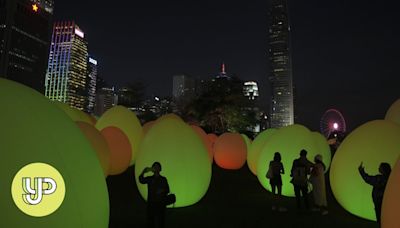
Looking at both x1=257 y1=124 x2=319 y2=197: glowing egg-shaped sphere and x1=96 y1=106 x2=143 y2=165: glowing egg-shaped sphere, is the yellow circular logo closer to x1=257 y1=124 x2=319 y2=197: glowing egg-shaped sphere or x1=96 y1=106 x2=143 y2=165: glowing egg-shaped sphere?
x1=257 y1=124 x2=319 y2=197: glowing egg-shaped sphere

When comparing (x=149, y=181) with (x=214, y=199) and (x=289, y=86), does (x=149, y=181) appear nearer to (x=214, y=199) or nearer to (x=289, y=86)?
(x=214, y=199)

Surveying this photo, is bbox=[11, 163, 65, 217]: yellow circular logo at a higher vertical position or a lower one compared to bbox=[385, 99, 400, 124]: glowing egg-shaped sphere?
lower

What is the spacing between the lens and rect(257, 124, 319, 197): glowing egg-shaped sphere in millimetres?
9578

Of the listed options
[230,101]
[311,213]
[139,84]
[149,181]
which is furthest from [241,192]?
[139,84]

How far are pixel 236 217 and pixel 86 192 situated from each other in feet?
15.6

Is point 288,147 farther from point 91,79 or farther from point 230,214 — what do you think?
point 91,79

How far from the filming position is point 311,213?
8.23 metres

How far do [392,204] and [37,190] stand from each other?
15.4 ft

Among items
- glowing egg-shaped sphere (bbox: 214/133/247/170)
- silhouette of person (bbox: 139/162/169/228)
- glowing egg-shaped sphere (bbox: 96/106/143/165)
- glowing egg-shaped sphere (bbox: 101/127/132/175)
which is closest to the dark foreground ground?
glowing egg-shaped sphere (bbox: 101/127/132/175)

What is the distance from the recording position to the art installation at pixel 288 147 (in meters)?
9.58

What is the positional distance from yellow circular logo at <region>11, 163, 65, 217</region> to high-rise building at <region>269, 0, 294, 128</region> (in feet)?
444

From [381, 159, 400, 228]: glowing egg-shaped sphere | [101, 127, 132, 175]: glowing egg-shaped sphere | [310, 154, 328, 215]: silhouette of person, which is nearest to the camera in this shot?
[381, 159, 400, 228]: glowing egg-shaped sphere

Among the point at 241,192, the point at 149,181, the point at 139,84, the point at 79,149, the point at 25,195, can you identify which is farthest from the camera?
the point at 139,84

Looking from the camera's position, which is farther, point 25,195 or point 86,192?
point 86,192
